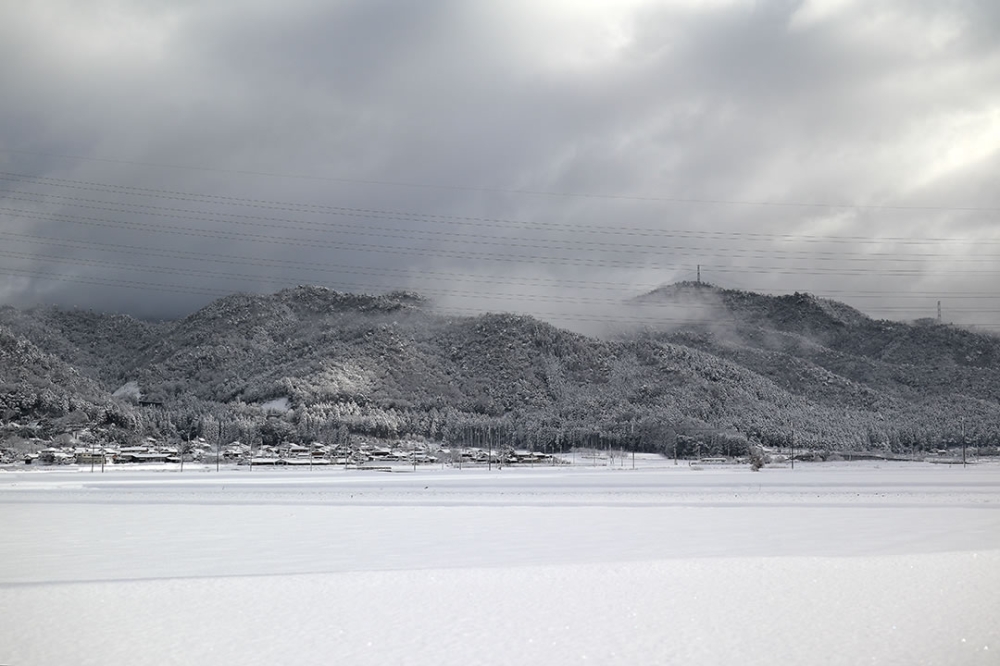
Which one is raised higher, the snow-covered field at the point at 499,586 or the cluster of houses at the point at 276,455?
the snow-covered field at the point at 499,586

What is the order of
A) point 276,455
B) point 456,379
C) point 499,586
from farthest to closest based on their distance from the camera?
1. point 456,379
2. point 276,455
3. point 499,586

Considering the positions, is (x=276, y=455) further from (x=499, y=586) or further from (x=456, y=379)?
(x=499, y=586)

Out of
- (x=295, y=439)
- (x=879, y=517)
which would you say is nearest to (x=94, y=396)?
(x=295, y=439)

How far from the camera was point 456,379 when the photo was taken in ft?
503

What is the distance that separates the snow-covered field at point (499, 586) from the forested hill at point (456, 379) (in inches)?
3219

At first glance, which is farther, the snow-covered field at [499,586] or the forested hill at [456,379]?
the forested hill at [456,379]

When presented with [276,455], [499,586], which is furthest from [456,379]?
[499,586]

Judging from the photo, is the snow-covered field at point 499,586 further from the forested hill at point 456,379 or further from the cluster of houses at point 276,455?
the forested hill at point 456,379

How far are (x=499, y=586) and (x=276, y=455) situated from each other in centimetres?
8553

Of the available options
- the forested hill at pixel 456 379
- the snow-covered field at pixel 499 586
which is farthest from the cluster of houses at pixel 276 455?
the snow-covered field at pixel 499 586

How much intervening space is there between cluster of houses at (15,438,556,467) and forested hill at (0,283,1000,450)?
7.97 m

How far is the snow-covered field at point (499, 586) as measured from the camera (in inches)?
455

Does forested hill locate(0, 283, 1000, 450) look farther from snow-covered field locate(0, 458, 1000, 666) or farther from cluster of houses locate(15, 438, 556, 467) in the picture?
snow-covered field locate(0, 458, 1000, 666)

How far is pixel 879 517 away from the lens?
29.1 metres
